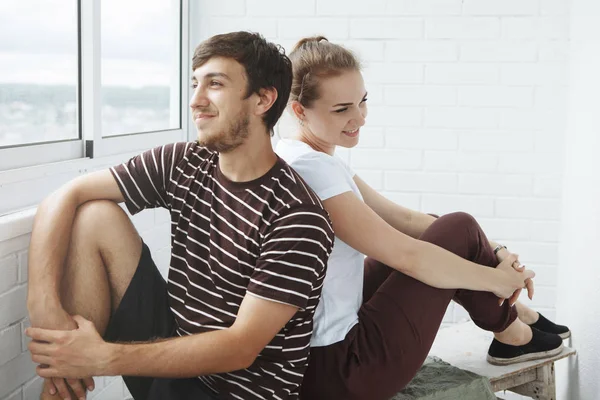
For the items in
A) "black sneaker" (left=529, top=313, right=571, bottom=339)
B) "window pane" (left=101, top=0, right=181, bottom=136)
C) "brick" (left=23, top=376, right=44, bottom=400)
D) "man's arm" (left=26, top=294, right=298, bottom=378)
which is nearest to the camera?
"man's arm" (left=26, top=294, right=298, bottom=378)

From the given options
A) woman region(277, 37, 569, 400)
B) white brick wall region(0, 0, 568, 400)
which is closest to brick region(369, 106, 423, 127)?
white brick wall region(0, 0, 568, 400)

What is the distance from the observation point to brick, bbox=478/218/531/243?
337 cm

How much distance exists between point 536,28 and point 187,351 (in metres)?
2.34

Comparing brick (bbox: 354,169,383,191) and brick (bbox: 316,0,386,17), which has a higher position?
brick (bbox: 316,0,386,17)

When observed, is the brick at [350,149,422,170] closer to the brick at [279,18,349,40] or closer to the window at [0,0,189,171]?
the brick at [279,18,349,40]

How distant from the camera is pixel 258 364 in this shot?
1.72m

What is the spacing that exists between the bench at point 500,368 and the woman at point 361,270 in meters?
0.33

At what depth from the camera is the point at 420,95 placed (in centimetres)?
336

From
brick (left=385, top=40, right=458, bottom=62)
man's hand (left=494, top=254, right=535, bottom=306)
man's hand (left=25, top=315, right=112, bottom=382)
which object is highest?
brick (left=385, top=40, right=458, bottom=62)

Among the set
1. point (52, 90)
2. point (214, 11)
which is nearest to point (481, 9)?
point (214, 11)

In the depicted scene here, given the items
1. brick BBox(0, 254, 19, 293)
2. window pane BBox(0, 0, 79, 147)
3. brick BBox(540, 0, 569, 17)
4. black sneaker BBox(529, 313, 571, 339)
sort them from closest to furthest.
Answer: brick BBox(0, 254, 19, 293) → window pane BBox(0, 0, 79, 147) → black sneaker BBox(529, 313, 571, 339) → brick BBox(540, 0, 569, 17)

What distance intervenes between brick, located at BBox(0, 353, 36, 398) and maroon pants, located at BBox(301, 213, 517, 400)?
0.73 metres

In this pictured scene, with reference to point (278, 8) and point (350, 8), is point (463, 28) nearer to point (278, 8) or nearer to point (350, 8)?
point (350, 8)

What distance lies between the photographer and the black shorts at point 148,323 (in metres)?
1.76
